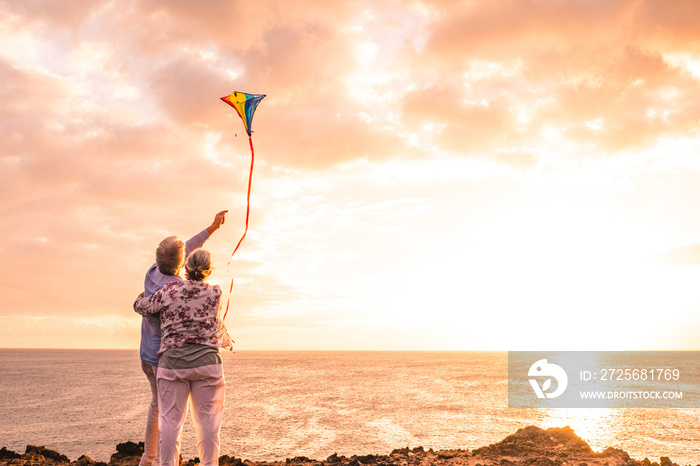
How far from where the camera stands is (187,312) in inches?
168

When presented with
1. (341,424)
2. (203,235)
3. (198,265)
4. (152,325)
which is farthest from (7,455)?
(341,424)

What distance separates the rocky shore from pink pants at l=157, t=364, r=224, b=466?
2.76 metres

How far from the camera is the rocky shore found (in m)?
7.01

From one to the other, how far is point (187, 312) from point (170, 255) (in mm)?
→ 822

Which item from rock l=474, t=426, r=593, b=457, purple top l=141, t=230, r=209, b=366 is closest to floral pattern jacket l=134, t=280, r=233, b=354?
purple top l=141, t=230, r=209, b=366

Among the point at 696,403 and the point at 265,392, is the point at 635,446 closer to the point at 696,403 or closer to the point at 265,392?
the point at 696,403

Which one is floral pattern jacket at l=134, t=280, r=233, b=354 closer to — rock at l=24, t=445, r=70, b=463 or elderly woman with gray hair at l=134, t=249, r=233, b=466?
elderly woman with gray hair at l=134, t=249, r=233, b=466

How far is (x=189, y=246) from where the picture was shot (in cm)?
538

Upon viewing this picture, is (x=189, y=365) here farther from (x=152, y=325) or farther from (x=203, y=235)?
(x=203, y=235)

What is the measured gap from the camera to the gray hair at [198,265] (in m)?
4.39

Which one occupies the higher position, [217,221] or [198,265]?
[217,221]

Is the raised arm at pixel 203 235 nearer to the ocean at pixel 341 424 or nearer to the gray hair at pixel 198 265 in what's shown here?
the gray hair at pixel 198 265

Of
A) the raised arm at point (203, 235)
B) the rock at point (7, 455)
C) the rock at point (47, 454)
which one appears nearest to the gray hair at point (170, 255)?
the raised arm at point (203, 235)

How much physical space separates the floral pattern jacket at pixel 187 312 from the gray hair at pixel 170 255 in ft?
1.78
